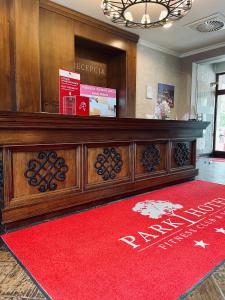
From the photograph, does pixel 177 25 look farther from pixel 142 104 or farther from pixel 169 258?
pixel 169 258

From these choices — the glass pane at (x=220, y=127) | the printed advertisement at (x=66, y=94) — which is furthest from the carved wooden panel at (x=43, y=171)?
the glass pane at (x=220, y=127)

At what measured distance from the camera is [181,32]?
14.9 feet

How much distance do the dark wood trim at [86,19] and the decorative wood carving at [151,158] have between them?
2422 mm

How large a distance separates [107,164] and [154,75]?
3463 millimetres

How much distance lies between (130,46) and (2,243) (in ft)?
13.6

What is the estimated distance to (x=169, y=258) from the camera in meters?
1.49

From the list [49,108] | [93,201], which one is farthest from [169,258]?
[49,108]

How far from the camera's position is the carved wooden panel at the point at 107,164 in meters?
2.44

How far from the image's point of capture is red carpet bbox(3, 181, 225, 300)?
1.22m

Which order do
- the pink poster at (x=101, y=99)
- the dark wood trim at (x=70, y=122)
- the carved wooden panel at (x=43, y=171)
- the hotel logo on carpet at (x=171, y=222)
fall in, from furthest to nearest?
the pink poster at (x=101, y=99), the carved wooden panel at (x=43, y=171), the dark wood trim at (x=70, y=122), the hotel logo on carpet at (x=171, y=222)

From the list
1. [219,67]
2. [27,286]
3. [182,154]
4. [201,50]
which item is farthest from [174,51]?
[27,286]

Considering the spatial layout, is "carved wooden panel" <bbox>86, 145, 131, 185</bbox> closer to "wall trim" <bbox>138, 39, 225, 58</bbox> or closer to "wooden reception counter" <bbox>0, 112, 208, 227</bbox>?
"wooden reception counter" <bbox>0, 112, 208, 227</bbox>

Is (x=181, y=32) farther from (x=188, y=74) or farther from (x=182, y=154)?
(x=182, y=154)

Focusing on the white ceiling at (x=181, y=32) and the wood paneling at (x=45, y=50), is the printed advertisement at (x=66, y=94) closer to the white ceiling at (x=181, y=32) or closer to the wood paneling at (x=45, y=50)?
the wood paneling at (x=45, y=50)
